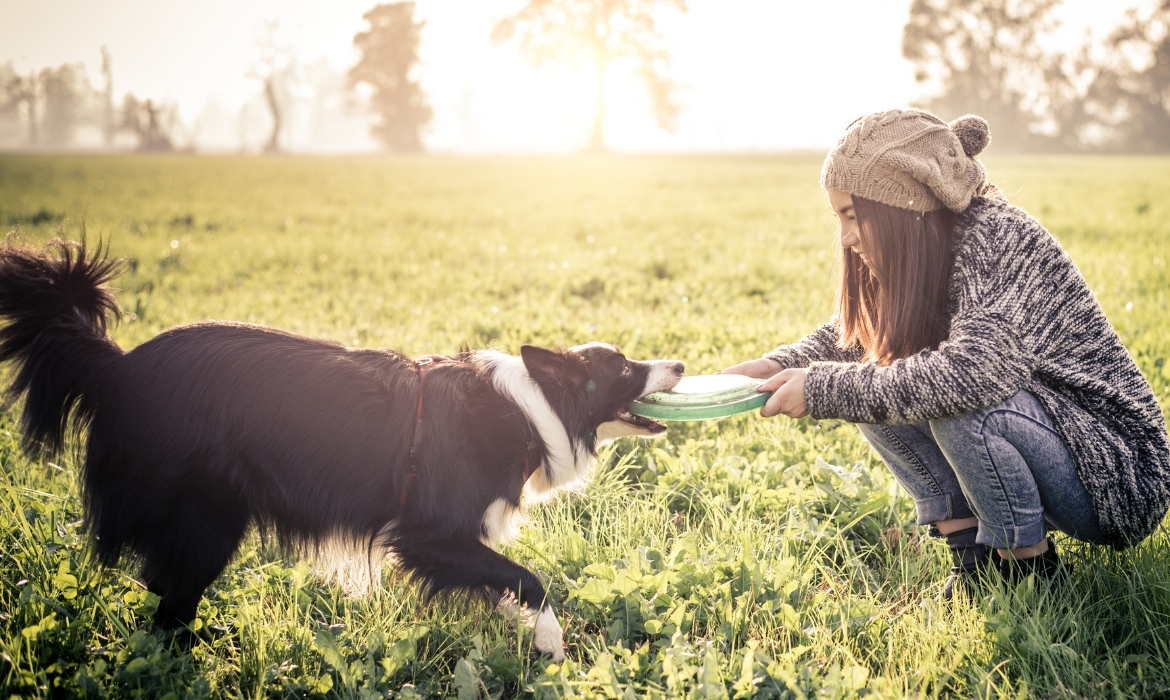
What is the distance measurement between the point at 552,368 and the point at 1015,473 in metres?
1.51

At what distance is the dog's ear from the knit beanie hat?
1.08m

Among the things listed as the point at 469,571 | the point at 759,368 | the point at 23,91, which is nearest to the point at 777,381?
the point at 759,368

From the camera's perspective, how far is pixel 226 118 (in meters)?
143

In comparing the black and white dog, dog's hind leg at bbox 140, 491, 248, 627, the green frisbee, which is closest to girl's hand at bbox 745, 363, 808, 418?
the green frisbee

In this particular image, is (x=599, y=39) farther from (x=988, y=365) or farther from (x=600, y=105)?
(x=988, y=365)

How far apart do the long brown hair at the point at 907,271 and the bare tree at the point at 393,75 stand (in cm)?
4454

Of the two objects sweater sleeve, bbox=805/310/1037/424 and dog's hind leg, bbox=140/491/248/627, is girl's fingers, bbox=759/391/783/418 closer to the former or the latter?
sweater sleeve, bbox=805/310/1037/424

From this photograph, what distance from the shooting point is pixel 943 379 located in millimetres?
2264

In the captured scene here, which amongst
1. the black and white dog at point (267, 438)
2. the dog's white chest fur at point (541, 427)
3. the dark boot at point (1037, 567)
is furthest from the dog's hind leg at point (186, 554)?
the dark boot at point (1037, 567)

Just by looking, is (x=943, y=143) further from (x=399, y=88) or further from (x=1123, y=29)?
(x=399, y=88)

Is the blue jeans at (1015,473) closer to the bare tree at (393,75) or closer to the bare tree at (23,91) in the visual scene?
the bare tree at (23,91)

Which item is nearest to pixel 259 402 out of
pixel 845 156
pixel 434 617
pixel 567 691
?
pixel 434 617

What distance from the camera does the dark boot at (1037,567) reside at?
2.54m

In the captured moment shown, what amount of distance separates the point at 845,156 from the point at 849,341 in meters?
0.79
